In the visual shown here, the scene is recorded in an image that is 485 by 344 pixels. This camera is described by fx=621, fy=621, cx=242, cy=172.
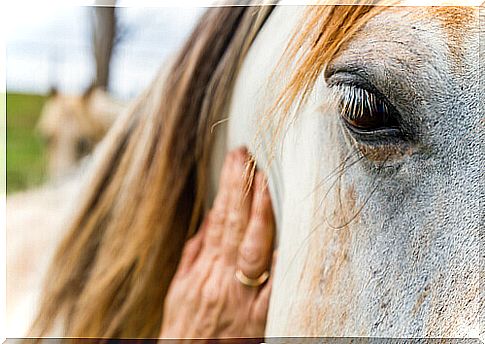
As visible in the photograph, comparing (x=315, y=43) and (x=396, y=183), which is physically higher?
(x=315, y=43)

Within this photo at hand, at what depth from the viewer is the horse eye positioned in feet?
2.48

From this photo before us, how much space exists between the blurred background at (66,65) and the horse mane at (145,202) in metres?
0.04

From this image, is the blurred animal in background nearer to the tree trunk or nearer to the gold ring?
the tree trunk

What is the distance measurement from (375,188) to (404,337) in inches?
6.9

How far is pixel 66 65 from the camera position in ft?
3.07

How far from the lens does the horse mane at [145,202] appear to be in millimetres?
951

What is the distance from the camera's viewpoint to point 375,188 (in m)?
0.75

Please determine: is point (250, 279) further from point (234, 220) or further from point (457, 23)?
point (457, 23)

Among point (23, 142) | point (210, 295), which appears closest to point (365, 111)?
point (210, 295)

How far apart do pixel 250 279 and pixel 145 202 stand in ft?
0.66

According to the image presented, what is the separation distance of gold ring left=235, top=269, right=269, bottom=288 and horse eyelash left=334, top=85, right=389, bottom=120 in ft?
0.99

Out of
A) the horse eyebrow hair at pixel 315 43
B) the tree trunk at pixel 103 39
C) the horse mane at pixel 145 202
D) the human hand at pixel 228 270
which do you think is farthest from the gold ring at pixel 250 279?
the tree trunk at pixel 103 39

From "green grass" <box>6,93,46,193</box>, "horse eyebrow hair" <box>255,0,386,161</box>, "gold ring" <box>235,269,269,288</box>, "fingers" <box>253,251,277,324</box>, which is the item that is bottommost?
"fingers" <box>253,251,277,324</box>

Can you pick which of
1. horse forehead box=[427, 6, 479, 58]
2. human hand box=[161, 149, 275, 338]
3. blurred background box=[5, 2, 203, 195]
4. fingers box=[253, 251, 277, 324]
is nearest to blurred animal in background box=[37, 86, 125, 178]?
blurred background box=[5, 2, 203, 195]
